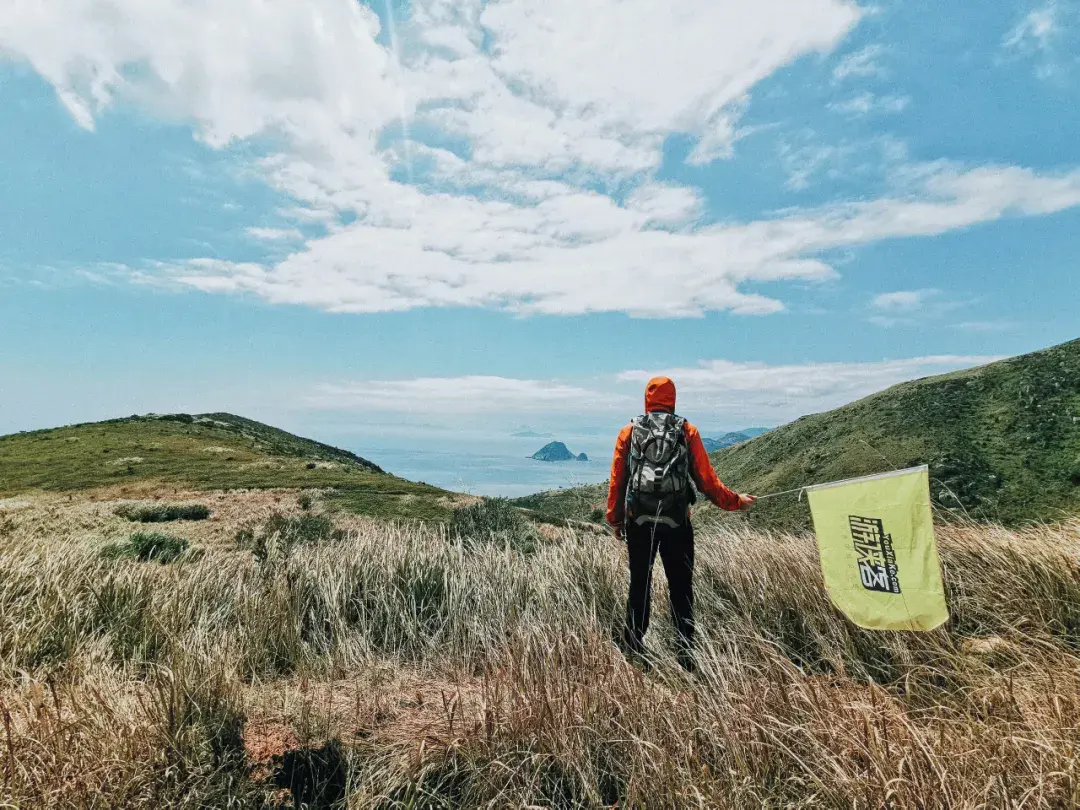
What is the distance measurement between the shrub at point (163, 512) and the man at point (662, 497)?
18153 mm

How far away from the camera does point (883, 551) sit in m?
3.50

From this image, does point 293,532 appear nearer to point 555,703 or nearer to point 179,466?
point 555,703

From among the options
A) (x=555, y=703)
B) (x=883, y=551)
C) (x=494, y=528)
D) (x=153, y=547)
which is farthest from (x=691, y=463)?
(x=153, y=547)

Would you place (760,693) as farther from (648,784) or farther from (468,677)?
(468,677)

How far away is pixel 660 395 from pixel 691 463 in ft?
2.01

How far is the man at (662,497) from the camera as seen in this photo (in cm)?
454

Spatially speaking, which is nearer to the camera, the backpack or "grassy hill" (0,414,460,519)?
the backpack

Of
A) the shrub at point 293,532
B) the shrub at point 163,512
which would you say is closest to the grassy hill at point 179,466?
the shrub at point 163,512

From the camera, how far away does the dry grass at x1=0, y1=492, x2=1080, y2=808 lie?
8.43ft

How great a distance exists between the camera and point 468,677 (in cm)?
446

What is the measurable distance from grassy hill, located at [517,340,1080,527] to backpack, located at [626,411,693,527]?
96.5ft

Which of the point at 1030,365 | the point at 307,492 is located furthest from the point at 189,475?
the point at 1030,365

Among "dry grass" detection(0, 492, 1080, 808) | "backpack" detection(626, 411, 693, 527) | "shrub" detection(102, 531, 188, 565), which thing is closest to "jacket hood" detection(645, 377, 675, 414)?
"backpack" detection(626, 411, 693, 527)

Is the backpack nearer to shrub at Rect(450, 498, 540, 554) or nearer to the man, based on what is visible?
the man
